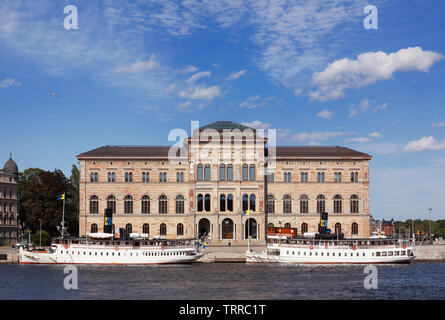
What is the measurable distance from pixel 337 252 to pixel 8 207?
2732 inches

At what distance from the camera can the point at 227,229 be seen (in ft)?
331

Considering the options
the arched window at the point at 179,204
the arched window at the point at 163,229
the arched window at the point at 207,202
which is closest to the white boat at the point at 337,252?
the arched window at the point at 207,202

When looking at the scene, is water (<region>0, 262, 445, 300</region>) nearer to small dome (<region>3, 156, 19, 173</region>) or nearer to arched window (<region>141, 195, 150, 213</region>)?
arched window (<region>141, 195, 150, 213</region>)

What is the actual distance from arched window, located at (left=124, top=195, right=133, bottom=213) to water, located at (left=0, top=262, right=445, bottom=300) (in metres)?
27.2

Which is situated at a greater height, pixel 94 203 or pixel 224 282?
pixel 94 203

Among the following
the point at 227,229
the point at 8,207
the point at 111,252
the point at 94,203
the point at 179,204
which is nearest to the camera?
the point at 111,252

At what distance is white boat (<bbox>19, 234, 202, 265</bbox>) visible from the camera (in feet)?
257

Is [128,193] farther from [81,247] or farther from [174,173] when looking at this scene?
[81,247]

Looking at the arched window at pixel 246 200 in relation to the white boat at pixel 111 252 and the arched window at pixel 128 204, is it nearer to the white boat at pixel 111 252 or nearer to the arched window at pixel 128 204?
the arched window at pixel 128 204

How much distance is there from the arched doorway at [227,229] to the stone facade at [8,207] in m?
43.6

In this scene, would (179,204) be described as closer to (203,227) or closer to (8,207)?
(203,227)

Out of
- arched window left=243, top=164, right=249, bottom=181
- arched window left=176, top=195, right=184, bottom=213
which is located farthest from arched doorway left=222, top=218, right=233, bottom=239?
arched window left=243, top=164, right=249, bottom=181

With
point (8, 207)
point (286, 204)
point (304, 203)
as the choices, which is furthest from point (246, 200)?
point (8, 207)

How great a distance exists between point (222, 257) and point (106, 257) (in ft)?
53.8
